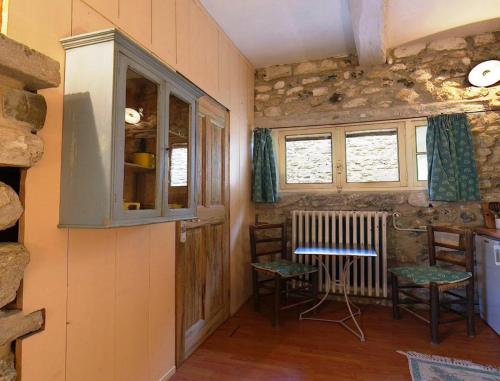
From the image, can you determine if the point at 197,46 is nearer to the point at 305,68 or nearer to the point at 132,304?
the point at 305,68

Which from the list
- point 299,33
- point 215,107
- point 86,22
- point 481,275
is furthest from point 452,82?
point 86,22

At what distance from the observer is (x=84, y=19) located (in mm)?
1393

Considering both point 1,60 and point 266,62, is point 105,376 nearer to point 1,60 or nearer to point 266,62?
point 1,60

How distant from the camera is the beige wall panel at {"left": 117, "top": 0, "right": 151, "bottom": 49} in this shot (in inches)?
64.3

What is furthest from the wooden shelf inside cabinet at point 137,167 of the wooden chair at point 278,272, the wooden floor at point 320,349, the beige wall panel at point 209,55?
the wooden chair at point 278,272

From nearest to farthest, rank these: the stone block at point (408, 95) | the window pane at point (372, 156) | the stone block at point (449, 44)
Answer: the stone block at point (449, 44)
the stone block at point (408, 95)
the window pane at point (372, 156)

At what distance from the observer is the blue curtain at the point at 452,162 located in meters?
2.91

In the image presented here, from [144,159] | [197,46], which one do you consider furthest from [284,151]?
[144,159]

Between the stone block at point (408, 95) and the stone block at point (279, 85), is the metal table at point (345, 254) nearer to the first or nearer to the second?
the stone block at point (408, 95)

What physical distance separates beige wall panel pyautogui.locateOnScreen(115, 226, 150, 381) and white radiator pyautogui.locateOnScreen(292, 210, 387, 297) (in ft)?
6.22

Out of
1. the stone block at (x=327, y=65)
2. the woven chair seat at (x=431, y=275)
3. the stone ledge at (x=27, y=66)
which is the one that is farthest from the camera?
the stone block at (x=327, y=65)

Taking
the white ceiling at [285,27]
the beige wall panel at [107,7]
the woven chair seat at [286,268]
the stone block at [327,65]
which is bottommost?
the woven chair seat at [286,268]

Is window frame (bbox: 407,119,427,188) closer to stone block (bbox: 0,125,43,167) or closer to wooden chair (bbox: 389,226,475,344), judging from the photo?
wooden chair (bbox: 389,226,475,344)

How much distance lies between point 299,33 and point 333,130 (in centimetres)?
112
